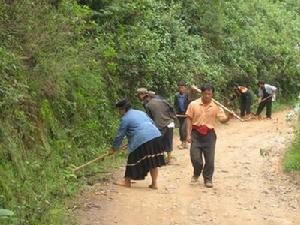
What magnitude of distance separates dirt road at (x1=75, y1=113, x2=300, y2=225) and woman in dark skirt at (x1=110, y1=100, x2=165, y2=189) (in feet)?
1.05

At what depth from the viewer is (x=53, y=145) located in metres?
9.51

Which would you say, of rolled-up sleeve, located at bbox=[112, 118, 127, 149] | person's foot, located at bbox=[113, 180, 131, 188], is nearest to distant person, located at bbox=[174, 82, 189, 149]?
person's foot, located at bbox=[113, 180, 131, 188]

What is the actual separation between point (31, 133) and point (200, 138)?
2936mm

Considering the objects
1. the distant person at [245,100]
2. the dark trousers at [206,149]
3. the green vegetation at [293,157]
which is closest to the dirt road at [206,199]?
the green vegetation at [293,157]

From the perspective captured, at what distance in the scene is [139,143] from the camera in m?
9.34

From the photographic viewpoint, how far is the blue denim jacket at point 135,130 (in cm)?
928

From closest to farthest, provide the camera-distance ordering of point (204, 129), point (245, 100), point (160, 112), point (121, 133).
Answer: point (121, 133), point (204, 129), point (160, 112), point (245, 100)

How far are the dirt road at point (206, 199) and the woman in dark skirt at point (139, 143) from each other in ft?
1.05

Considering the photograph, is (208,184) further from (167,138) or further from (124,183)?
(167,138)

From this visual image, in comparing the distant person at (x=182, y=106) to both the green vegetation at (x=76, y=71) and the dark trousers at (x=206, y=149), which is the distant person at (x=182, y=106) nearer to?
the green vegetation at (x=76, y=71)

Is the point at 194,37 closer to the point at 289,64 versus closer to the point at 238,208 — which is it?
the point at 289,64

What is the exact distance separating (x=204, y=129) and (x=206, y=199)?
4.46 feet

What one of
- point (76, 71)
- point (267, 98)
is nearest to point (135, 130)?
point (76, 71)

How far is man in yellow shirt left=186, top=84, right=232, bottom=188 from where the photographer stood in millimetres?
9688
